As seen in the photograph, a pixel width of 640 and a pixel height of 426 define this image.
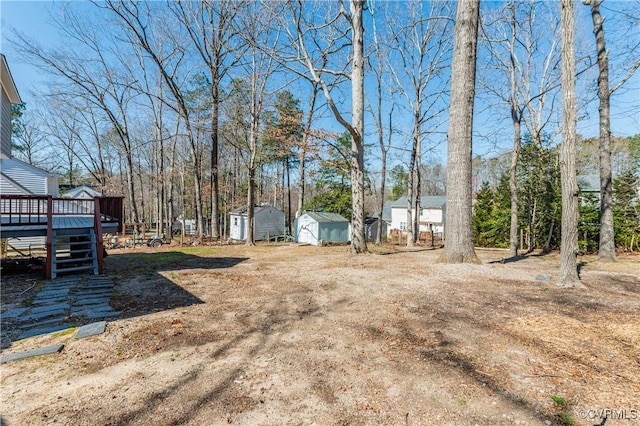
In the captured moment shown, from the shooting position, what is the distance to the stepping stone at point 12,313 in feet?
11.8

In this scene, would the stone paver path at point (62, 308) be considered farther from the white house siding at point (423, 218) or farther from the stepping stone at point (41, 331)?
the white house siding at point (423, 218)

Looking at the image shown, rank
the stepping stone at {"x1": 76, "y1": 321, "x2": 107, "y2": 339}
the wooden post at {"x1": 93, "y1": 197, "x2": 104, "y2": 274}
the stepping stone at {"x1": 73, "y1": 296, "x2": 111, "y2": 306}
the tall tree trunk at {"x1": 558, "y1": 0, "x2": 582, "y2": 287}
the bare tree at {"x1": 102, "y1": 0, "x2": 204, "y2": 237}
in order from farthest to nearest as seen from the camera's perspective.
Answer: the bare tree at {"x1": 102, "y1": 0, "x2": 204, "y2": 237} < the wooden post at {"x1": 93, "y1": 197, "x2": 104, "y2": 274} < the tall tree trunk at {"x1": 558, "y1": 0, "x2": 582, "y2": 287} < the stepping stone at {"x1": 73, "y1": 296, "x2": 111, "y2": 306} < the stepping stone at {"x1": 76, "y1": 321, "x2": 107, "y2": 339}

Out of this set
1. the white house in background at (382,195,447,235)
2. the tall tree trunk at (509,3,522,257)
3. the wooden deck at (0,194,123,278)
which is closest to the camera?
the wooden deck at (0,194,123,278)

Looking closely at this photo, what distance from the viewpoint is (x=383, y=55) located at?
49.6 feet

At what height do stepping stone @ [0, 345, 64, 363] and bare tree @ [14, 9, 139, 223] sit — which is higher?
bare tree @ [14, 9, 139, 223]

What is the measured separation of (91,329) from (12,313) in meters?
1.55

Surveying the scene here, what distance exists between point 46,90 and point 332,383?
21.1 meters

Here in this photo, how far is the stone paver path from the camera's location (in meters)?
3.32

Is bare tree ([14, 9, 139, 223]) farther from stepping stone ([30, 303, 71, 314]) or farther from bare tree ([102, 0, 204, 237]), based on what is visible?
stepping stone ([30, 303, 71, 314])

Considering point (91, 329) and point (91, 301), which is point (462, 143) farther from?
point (91, 301)

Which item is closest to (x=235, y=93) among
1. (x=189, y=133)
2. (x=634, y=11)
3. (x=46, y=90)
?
(x=189, y=133)

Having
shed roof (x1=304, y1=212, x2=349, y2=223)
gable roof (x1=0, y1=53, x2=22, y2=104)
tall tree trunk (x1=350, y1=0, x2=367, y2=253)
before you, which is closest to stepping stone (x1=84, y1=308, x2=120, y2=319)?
tall tree trunk (x1=350, y1=0, x2=367, y2=253)

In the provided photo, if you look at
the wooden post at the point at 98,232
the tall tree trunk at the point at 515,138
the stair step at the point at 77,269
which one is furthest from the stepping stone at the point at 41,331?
the tall tree trunk at the point at 515,138

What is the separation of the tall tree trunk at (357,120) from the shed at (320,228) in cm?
889
